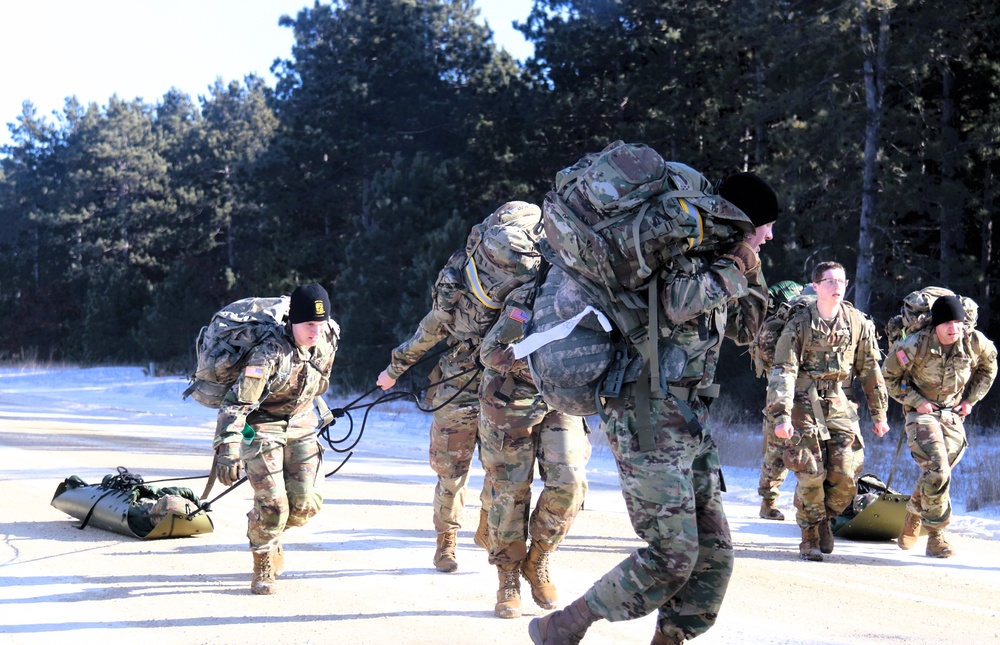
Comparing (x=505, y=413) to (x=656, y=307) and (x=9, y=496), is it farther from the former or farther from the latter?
(x=9, y=496)

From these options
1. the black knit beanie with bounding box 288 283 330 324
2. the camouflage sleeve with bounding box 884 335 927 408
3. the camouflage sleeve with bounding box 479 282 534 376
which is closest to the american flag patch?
the camouflage sleeve with bounding box 479 282 534 376

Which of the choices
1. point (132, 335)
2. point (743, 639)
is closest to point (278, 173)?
point (132, 335)

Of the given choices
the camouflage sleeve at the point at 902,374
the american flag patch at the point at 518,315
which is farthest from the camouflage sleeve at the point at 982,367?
the american flag patch at the point at 518,315

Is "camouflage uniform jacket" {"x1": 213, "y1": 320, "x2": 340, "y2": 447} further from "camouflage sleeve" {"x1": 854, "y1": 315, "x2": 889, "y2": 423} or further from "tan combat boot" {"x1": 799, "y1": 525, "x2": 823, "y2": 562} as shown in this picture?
"camouflage sleeve" {"x1": 854, "y1": 315, "x2": 889, "y2": 423}

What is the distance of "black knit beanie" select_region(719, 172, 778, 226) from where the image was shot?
460cm

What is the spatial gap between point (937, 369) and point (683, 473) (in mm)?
4618

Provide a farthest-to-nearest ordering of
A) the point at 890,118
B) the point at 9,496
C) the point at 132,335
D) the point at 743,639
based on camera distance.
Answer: the point at 132,335, the point at 890,118, the point at 9,496, the point at 743,639

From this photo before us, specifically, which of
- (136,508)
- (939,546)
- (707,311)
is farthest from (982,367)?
(136,508)

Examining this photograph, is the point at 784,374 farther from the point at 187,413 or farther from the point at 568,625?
the point at 187,413

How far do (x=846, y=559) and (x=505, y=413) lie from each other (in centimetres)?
349

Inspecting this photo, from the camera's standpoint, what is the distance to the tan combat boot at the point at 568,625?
4.57 metres

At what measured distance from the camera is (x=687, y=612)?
14.9 ft

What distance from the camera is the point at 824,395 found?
8117 mm

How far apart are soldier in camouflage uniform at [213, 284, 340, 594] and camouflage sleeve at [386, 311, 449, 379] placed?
51 cm
